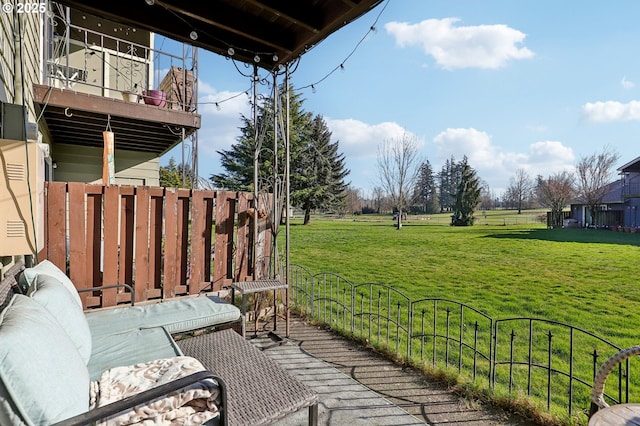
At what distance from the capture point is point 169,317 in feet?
8.20

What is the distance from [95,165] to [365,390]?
7316 mm

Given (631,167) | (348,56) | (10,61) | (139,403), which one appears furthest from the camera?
(631,167)

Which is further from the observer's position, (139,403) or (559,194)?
(559,194)

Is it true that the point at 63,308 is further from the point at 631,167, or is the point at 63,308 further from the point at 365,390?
the point at 631,167

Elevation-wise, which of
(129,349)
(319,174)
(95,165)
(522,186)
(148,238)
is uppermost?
(522,186)

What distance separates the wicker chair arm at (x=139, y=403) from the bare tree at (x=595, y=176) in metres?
28.7

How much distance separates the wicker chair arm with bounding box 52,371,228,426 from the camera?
1.01 metres

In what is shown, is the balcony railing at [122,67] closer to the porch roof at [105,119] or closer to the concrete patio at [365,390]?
the porch roof at [105,119]

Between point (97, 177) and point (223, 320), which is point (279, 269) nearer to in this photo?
point (223, 320)

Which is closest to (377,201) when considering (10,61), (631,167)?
(631,167)

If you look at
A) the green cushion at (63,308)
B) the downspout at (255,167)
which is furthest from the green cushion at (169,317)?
the downspout at (255,167)

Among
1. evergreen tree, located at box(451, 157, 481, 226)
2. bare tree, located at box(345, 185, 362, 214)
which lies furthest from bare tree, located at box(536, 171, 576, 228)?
bare tree, located at box(345, 185, 362, 214)

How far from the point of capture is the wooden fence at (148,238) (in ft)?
9.39

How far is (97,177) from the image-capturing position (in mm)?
6746
